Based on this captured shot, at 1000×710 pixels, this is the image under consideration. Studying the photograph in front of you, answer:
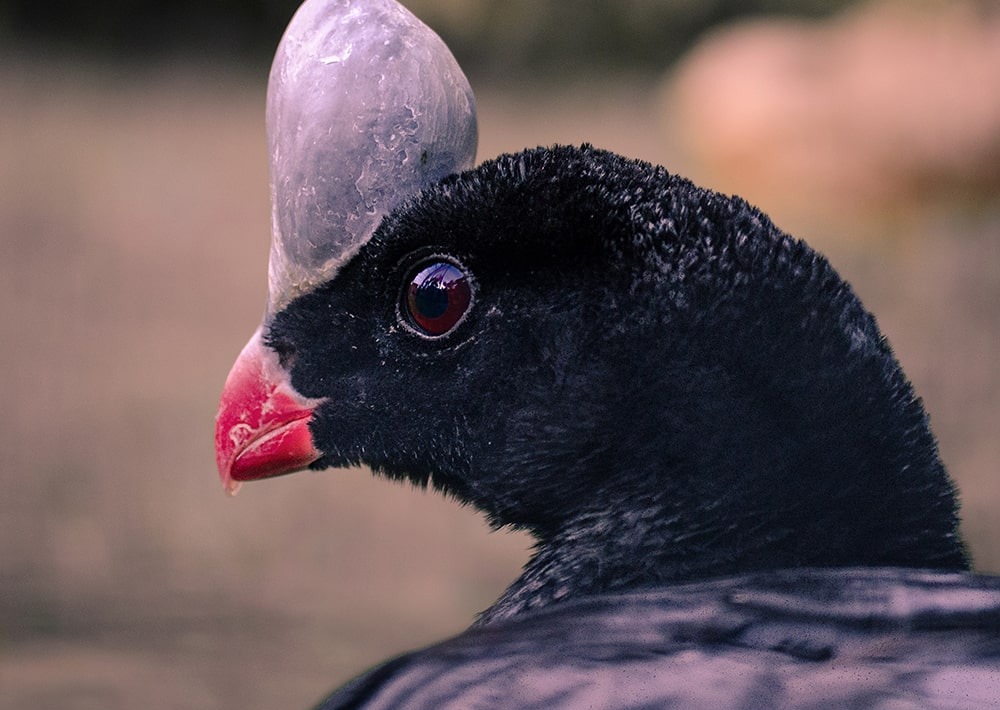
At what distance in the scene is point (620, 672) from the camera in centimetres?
140

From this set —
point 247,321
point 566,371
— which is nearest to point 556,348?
point 566,371

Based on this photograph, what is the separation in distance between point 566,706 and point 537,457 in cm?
58

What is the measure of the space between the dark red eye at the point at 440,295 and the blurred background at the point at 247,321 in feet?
9.12

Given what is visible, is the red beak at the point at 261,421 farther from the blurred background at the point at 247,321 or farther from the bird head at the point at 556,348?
the blurred background at the point at 247,321

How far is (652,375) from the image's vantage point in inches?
72.0

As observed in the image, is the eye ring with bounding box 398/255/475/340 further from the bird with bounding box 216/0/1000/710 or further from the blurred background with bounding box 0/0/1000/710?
the blurred background with bounding box 0/0/1000/710

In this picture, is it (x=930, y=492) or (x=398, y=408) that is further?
(x=398, y=408)

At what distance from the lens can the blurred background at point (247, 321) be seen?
16.5 ft

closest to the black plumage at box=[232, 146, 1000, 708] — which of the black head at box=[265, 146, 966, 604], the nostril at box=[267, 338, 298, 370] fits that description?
the black head at box=[265, 146, 966, 604]

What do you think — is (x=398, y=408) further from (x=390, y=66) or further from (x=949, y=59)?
(x=949, y=59)

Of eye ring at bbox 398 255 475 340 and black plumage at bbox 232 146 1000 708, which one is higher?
eye ring at bbox 398 255 475 340

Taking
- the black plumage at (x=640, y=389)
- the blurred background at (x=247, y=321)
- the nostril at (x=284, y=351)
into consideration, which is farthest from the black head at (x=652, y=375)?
the blurred background at (x=247, y=321)

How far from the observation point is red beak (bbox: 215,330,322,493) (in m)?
2.08

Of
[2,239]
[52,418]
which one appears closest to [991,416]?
[52,418]
